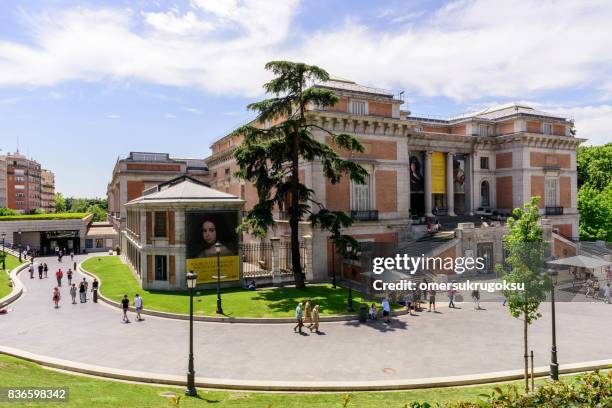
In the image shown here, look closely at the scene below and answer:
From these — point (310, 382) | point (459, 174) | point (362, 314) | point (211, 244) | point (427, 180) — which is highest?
point (459, 174)

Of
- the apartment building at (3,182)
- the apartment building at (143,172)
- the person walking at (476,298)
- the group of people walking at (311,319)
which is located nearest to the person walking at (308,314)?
the group of people walking at (311,319)

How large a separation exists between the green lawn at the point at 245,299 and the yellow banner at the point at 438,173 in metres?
19.2

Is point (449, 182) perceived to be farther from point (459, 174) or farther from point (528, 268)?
point (528, 268)

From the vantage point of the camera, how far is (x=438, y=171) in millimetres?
44062

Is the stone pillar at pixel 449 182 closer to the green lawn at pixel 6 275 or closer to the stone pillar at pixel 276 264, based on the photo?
the stone pillar at pixel 276 264

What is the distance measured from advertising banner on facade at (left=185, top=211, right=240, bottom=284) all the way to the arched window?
2956cm

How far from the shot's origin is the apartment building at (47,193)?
153875 millimetres

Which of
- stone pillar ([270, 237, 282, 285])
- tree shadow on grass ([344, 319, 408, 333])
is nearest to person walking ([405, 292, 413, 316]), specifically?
tree shadow on grass ([344, 319, 408, 333])

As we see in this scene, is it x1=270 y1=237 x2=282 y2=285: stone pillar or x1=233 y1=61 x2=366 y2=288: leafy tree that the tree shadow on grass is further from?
x1=270 y1=237 x2=282 y2=285: stone pillar

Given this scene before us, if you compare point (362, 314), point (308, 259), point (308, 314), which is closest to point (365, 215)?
point (308, 259)

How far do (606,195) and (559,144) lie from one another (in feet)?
34.6

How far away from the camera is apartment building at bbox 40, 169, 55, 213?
154 m

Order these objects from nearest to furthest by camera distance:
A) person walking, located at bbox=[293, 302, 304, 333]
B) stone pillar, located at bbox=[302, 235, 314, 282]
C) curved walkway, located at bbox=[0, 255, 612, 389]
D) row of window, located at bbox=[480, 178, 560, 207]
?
curved walkway, located at bbox=[0, 255, 612, 389]
person walking, located at bbox=[293, 302, 304, 333]
stone pillar, located at bbox=[302, 235, 314, 282]
row of window, located at bbox=[480, 178, 560, 207]

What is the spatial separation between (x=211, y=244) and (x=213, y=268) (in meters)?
1.69
